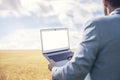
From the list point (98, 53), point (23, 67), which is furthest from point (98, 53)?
point (23, 67)

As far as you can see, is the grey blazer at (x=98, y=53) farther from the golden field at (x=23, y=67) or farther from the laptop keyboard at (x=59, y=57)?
the golden field at (x=23, y=67)

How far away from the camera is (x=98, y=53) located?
1.37 meters

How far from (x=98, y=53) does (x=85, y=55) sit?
78mm

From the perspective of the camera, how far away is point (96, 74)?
139cm

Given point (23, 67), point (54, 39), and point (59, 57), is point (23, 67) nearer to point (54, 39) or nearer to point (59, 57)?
point (54, 39)

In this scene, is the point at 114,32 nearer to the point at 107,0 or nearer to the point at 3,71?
the point at 107,0

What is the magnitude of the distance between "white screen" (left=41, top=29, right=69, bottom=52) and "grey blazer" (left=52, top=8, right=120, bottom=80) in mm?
598

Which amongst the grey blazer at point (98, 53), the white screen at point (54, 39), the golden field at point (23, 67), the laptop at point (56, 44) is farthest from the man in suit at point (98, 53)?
the golden field at point (23, 67)

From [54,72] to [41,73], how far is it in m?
2.95

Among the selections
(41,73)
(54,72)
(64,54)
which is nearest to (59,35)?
(64,54)

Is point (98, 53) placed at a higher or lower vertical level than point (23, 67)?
higher

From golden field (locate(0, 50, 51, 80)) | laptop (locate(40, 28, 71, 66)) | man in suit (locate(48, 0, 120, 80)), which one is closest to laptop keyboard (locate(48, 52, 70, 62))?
laptop (locate(40, 28, 71, 66))

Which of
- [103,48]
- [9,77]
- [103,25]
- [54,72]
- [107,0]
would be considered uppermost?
[107,0]

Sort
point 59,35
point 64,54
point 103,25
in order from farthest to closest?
point 59,35 < point 64,54 < point 103,25
